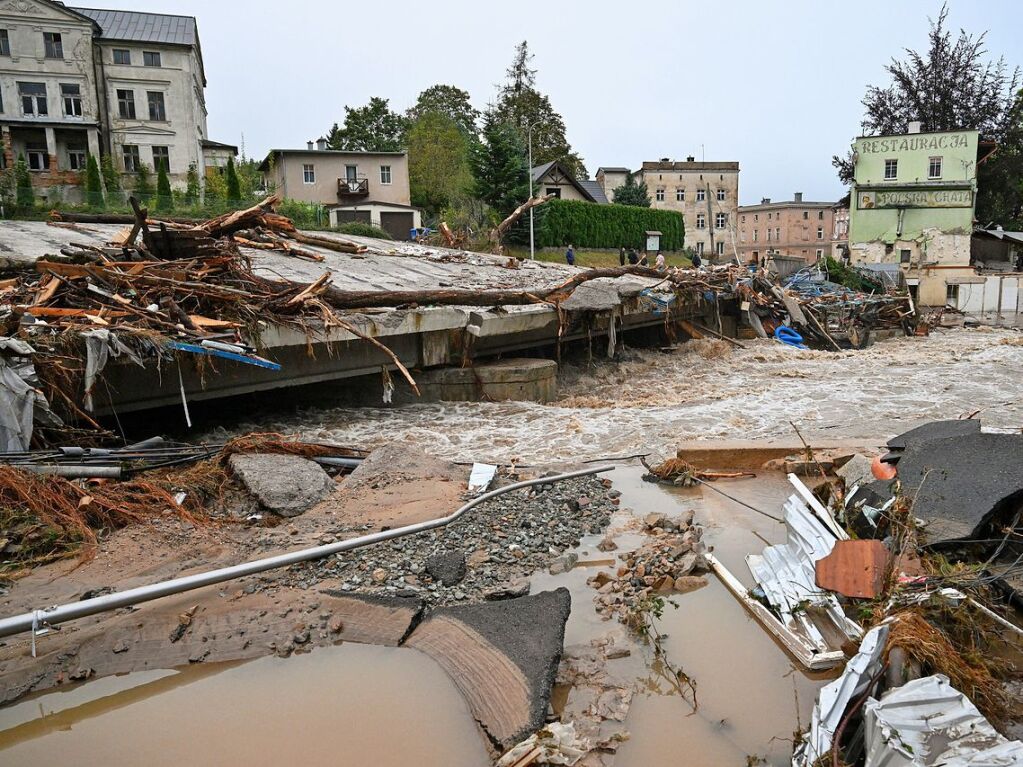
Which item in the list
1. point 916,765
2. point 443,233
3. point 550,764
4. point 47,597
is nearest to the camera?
point 916,765

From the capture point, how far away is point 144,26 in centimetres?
4388

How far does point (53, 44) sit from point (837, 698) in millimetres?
50732

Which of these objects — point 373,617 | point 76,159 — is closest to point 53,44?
point 76,159

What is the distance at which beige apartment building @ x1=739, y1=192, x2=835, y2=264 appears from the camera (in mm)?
84938

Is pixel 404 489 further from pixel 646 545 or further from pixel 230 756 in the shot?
pixel 230 756

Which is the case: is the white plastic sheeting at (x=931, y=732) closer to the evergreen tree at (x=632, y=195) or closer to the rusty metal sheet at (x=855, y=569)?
the rusty metal sheet at (x=855, y=569)

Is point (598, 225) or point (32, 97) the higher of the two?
point (32, 97)

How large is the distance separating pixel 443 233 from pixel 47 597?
21.3 metres

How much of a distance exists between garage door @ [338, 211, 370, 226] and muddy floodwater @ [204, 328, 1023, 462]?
2682 cm

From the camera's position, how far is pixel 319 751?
338cm

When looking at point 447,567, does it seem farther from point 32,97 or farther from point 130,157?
point 32,97

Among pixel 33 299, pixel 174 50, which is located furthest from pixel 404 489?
pixel 174 50

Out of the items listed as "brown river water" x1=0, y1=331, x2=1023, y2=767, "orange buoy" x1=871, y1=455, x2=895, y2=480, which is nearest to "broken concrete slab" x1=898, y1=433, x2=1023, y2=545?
"orange buoy" x1=871, y1=455, x2=895, y2=480

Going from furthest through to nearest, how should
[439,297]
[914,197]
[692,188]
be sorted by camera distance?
[692,188], [914,197], [439,297]
